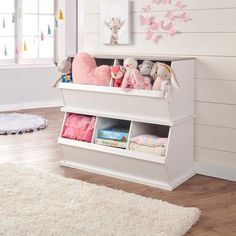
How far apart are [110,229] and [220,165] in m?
1.17

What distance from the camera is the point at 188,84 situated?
9.23 feet

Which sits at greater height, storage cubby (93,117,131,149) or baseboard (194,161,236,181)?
storage cubby (93,117,131,149)

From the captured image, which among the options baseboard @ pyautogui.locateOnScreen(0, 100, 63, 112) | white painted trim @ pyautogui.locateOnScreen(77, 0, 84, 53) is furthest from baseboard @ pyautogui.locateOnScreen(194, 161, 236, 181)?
white painted trim @ pyautogui.locateOnScreen(77, 0, 84, 53)

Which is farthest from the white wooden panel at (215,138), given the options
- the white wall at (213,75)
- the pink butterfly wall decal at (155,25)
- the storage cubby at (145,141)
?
the pink butterfly wall decal at (155,25)

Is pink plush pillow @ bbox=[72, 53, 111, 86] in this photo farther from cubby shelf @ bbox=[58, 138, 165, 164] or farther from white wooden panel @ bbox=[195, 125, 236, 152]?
white wooden panel @ bbox=[195, 125, 236, 152]

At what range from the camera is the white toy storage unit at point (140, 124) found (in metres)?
2.62

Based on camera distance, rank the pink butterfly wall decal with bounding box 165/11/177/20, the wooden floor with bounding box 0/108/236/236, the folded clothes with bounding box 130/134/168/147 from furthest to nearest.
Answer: the pink butterfly wall decal with bounding box 165/11/177/20 < the folded clothes with bounding box 130/134/168/147 < the wooden floor with bounding box 0/108/236/236

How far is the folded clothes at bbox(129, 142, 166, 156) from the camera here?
2619 millimetres

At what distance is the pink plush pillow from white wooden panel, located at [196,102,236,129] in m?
0.65

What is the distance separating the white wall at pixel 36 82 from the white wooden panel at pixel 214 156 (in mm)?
2934

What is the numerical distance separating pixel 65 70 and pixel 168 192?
1122 millimetres

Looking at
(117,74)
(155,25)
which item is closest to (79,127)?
(117,74)

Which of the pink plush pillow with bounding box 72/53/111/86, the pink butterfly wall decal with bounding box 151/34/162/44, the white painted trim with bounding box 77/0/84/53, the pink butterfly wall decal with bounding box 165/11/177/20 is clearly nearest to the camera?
the pink plush pillow with bounding box 72/53/111/86

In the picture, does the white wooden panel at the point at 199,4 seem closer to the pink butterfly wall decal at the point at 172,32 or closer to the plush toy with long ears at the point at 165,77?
the pink butterfly wall decal at the point at 172,32
